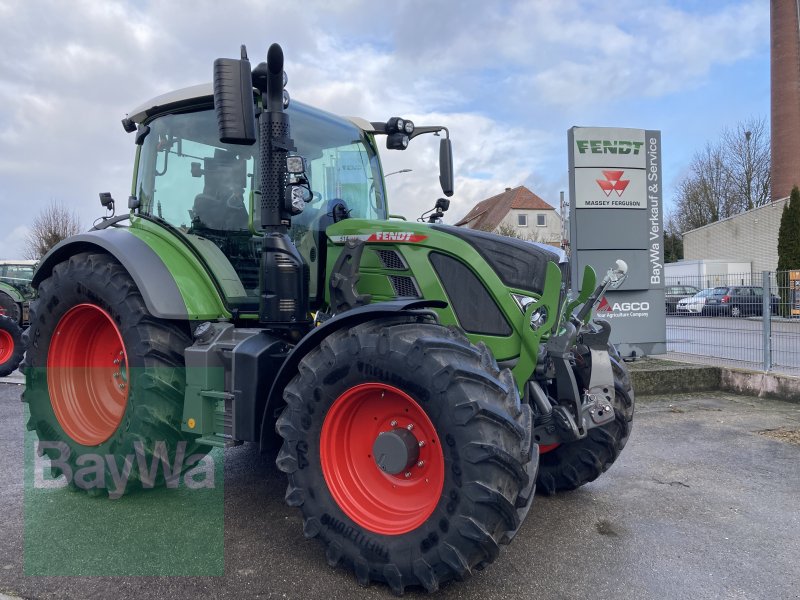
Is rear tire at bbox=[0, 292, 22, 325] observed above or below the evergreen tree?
below

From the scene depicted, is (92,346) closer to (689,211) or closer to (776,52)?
(776,52)

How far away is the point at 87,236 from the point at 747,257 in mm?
35099

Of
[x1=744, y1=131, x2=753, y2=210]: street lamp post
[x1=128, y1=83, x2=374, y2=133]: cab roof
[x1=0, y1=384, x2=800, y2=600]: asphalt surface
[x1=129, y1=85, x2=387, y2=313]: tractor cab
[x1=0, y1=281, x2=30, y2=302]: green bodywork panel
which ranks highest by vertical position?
[x1=744, y1=131, x2=753, y2=210]: street lamp post

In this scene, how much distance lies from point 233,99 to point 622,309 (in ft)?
22.5

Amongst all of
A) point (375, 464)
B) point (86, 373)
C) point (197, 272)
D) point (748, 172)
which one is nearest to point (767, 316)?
point (375, 464)

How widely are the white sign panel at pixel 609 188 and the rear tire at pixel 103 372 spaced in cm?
619

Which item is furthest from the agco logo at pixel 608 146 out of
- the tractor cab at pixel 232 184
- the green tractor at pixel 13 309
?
the green tractor at pixel 13 309

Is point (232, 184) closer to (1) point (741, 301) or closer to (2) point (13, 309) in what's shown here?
(1) point (741, 301)

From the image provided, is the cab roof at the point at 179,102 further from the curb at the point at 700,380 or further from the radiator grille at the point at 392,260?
the curb at the point at 700,380

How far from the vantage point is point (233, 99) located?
3.15m

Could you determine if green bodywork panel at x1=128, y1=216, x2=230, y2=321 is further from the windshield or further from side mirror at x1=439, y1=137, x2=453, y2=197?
side mirror at x1=439, y1=137, x2=453, y2=197

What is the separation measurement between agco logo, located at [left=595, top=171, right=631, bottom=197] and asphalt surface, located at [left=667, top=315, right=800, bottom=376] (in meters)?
2.24

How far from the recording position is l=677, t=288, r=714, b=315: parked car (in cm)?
905

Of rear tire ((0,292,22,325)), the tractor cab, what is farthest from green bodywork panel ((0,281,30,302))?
the tractor cab
